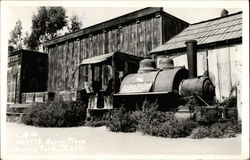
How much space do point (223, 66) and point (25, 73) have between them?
38.7 feet

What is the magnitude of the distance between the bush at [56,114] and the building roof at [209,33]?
13.5 feet

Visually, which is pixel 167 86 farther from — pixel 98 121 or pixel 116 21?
pixel 116 21

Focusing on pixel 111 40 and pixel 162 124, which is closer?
pixel 162 124

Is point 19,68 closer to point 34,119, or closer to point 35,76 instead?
point 35,76

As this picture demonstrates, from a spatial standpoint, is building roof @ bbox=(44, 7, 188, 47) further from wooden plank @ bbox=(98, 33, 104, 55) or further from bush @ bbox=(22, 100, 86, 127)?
bush @ bbox=(22, 100, 86, 127)

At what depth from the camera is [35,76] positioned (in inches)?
675

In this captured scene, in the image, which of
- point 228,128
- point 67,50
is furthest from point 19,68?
point 228,128

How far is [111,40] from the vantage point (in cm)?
1382

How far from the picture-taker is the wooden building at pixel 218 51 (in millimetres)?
9617

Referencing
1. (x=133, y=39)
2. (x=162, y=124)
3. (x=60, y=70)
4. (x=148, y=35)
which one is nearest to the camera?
(x=162, y=124)

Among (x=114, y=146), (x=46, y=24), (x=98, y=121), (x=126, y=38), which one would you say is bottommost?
(x=114, y=146)

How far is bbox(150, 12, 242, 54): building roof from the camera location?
10.2 meters

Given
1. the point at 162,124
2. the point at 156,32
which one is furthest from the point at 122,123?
the point at 156,32

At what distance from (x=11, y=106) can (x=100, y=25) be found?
589 cm
